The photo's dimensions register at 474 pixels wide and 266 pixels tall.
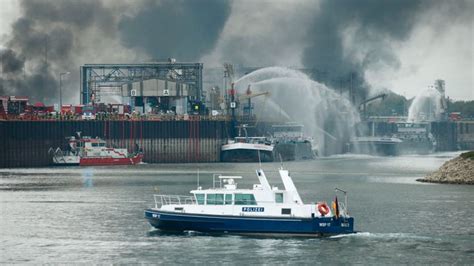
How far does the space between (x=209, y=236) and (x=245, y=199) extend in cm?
377

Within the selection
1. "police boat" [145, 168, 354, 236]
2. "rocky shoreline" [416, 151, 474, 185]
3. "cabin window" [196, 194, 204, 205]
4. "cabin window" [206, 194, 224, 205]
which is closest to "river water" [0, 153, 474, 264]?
"police boat" [145, 168, 354, 236]

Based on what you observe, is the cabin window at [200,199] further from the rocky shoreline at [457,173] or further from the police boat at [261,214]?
the rocky shoreline at [457,173]

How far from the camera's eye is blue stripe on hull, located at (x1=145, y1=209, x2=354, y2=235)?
80.0 meters

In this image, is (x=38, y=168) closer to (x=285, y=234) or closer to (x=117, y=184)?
(x=117, y=184)

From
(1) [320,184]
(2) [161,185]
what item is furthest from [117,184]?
(1) [320,184]

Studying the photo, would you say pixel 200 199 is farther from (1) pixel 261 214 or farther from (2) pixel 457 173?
(2) pixel 457 173

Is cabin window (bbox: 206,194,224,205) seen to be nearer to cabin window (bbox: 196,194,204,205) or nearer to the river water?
cabin window (bbox: 196,194,204,205)

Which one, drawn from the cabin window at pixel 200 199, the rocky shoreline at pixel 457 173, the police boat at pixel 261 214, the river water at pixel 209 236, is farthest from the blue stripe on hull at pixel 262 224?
the rocky shoreline at pixel 457 173

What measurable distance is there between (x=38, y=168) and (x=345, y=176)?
62.3 meters

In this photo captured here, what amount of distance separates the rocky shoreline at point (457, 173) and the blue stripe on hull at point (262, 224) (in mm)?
60380

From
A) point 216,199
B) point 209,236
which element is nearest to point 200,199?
→ point 216,199

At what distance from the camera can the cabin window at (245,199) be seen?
80.6 m

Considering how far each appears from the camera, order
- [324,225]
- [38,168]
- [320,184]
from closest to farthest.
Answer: [324,225] → [320,184] → [38,168]

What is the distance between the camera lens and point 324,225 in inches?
3152
